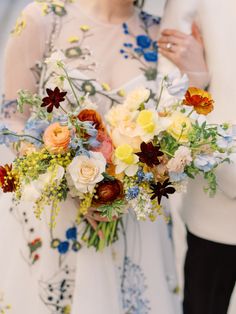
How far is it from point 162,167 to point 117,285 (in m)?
0.43

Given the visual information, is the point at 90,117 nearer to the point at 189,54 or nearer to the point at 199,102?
the point at 199,102

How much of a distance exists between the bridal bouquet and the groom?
179mm

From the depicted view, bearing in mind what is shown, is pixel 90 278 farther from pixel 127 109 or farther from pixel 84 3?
pixel 84 3

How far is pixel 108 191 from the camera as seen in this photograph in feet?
3.37

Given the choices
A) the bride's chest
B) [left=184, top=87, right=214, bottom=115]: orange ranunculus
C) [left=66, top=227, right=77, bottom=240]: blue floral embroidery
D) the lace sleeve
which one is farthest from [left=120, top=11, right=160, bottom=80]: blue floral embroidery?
[left=66, top=227, right=77, bottom=240]: blue floral embroidery

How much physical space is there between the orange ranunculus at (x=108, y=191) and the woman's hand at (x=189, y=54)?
1.24 ft

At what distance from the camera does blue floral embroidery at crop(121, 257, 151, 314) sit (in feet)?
4.38

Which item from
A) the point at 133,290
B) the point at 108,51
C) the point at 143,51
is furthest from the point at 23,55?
the point at 133,290

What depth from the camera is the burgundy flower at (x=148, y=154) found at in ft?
3.17

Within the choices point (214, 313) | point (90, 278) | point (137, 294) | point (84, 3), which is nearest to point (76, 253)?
point (90, 278)

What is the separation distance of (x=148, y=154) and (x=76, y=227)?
40 centimetres

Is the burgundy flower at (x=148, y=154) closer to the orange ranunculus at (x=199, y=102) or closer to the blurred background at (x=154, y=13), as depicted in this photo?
the orange ranunculus at (x=199, y=102)

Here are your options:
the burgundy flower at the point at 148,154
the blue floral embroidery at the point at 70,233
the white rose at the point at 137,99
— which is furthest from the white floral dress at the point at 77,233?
the burgundy flower at the point at 148,154

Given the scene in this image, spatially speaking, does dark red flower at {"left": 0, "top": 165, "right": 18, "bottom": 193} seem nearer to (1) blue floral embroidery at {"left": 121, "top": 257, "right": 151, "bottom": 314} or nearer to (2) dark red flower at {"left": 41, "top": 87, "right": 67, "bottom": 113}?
(2) dark red flower at {"left": 41, "top": 87, "right": 67, "bottom": 113}
